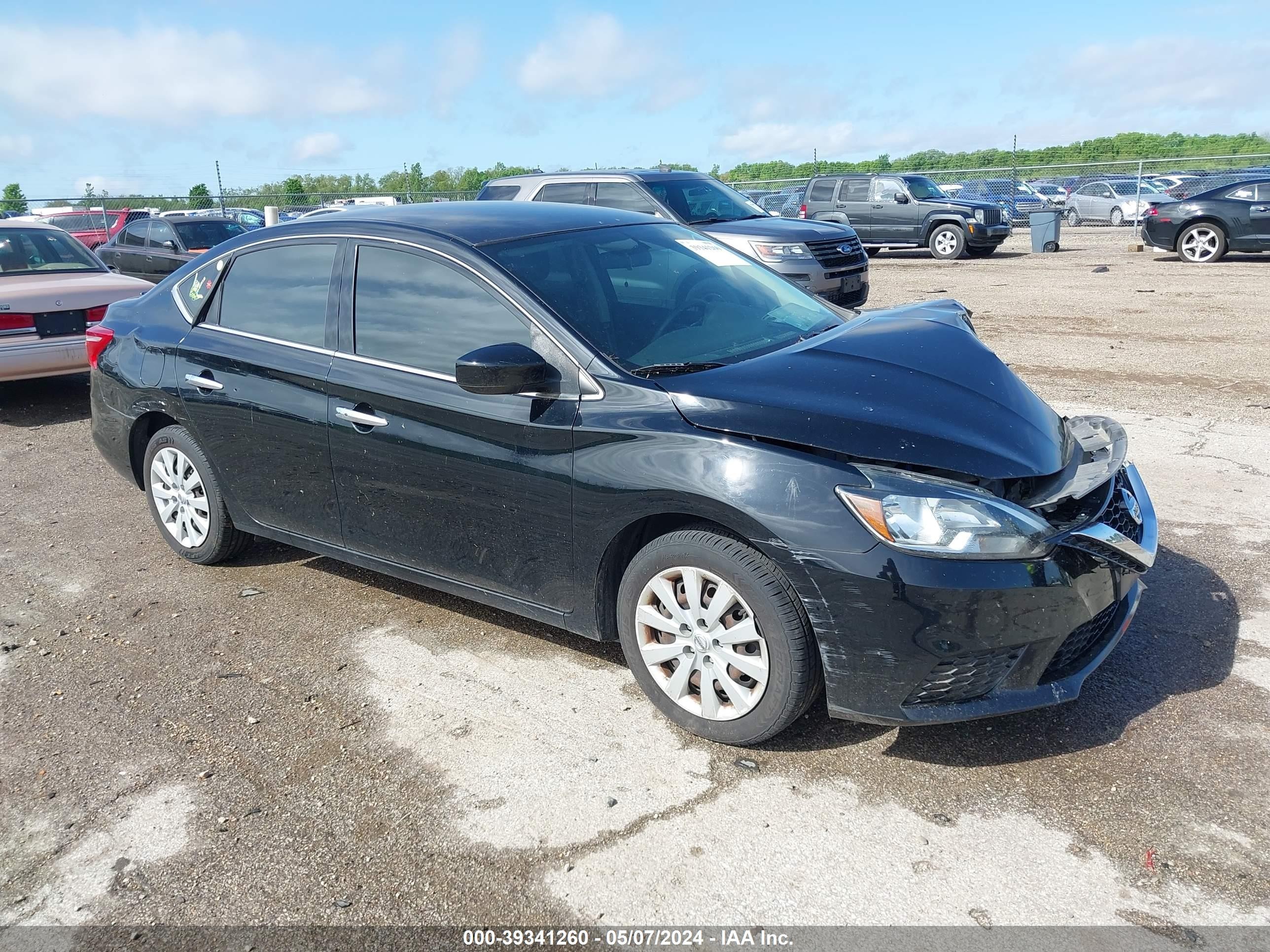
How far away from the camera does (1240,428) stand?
7.19 metres

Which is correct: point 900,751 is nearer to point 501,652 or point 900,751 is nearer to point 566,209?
point 501,652

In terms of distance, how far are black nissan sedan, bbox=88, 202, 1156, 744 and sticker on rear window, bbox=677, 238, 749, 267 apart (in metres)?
0.02

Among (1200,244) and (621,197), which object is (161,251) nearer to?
(621,197)

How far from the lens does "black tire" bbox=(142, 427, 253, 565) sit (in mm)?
5121

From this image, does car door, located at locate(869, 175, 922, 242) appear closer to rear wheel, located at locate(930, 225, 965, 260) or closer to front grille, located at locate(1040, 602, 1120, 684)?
rear wheel, located at locate(930, 225, 965, 260)

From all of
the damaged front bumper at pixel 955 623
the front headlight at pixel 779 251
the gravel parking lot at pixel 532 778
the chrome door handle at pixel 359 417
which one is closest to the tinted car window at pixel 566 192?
the front headlight at pixel 779 251

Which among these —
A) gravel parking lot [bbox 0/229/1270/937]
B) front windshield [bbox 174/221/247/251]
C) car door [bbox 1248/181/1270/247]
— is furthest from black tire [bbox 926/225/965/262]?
gravel parking lot [bbox 0/229/1270/937]

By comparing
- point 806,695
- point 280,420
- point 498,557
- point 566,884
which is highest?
point 280,420

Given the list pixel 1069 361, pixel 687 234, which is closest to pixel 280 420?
pixel 687 234

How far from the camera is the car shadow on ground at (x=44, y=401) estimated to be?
29.9 ft

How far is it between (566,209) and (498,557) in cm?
174

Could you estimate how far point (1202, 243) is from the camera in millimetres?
19094

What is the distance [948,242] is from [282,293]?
66.4 feet

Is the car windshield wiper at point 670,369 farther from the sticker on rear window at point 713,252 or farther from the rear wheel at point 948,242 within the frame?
the rear wheel at point 948,242
